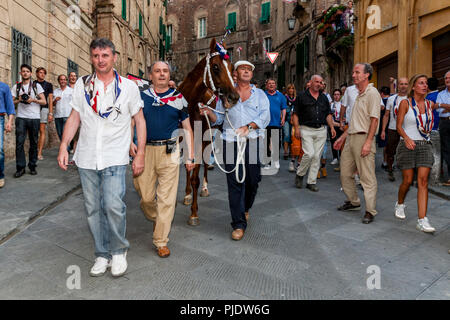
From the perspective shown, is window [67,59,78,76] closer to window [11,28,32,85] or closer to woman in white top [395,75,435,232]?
window [11,28,32,85]

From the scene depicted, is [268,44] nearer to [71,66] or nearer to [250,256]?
[71,66]

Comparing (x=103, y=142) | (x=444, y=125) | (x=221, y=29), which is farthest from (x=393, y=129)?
(x=221, y=29)

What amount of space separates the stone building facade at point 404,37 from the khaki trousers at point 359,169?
24.0ft

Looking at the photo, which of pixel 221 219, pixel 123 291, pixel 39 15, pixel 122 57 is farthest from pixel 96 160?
pixel 122 57

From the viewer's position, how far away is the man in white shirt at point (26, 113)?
749 centimetres

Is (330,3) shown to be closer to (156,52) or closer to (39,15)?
(156,52)

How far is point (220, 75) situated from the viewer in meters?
4.67

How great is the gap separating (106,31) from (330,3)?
12195 mm

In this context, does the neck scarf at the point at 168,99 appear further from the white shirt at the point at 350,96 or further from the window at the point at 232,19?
the window at the point at 232,19

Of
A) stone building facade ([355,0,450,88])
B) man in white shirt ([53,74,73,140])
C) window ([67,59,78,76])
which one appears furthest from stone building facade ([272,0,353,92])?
man in white shirt ([53,74,73,140])

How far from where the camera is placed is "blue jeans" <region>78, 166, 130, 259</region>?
10.8 ft
